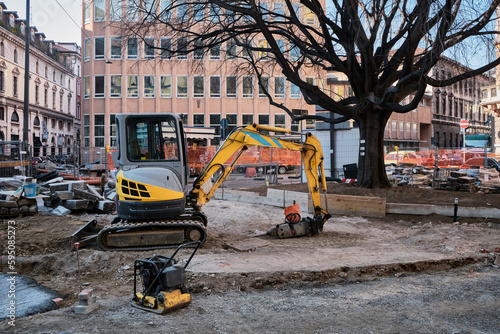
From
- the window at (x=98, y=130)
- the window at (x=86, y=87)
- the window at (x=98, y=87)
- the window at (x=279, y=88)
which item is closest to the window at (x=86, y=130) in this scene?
the window at (x=98, y=130)

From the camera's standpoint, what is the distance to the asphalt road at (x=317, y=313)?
15.8ft

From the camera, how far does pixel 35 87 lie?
56.8 m

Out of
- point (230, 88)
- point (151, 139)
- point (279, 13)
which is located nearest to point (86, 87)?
point (230, 88)

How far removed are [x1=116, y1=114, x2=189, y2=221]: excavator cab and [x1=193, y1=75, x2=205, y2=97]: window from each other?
35.4 m

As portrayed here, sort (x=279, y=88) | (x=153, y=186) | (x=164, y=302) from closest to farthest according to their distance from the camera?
(x=164, y=302), (x=153, y=186), (x=279, y=88)

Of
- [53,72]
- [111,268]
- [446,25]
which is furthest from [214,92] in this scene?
[111,268]

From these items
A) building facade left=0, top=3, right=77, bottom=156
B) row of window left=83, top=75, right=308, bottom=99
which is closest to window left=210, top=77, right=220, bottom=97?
row of window left=83, top=75, right=308, bottom=99

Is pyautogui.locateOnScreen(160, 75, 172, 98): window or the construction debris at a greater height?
pyautogui.locateOnScreen(160, 75, 172, 98): window

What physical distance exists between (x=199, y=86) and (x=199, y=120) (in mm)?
3267

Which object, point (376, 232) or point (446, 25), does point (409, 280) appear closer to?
point (376, 232)

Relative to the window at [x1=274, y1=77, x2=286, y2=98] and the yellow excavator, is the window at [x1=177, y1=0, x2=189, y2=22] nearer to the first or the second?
the yellow excavator

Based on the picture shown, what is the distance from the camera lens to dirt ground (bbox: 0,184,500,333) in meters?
6.53

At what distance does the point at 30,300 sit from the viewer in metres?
6.04

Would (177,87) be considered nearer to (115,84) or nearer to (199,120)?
(199,120)
